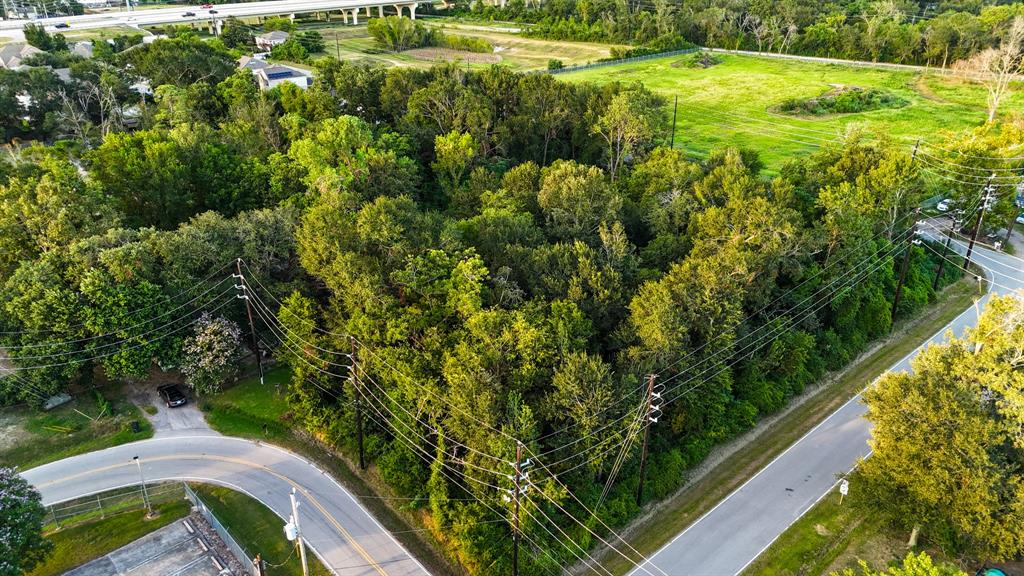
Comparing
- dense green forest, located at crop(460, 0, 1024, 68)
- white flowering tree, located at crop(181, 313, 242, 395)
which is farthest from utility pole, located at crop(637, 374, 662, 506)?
dense green forest, located at crop(460, 0, 1024, 68)

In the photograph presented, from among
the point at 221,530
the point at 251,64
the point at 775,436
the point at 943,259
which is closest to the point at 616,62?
the point at 251,64

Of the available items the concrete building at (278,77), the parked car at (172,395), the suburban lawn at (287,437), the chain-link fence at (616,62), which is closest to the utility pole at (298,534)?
the suburban lawn at (287,437)

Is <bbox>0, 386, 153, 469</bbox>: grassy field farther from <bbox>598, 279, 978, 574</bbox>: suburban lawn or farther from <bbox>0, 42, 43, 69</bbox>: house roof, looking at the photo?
<bbox>0, 42, 43, 69</bbox>: house roof

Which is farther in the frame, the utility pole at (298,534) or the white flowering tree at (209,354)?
the white flowering tree at (209,354)

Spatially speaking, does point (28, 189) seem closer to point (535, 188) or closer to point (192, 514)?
point (192, 514)

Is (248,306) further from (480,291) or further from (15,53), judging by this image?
(15,53)

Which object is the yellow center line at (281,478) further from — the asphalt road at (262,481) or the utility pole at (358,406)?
the utility pole at (358,406)
